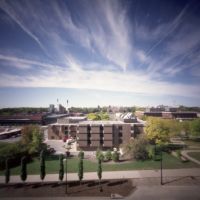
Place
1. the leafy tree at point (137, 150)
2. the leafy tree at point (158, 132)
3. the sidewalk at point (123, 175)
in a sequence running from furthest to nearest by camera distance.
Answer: the leafy tree at point (158, 132)
the leafy tree at point (137, 150)
the sidewalk at point (123, 175)

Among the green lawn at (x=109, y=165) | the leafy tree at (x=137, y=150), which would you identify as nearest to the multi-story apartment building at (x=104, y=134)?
the leafy tree at (x=137, y=150)

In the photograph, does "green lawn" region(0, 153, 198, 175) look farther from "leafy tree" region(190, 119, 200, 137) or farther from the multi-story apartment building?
"leafy tree" region(190, 119, 200, 137)

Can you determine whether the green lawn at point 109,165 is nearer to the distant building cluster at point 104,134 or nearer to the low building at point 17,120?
the distant building cluster at point 104,134

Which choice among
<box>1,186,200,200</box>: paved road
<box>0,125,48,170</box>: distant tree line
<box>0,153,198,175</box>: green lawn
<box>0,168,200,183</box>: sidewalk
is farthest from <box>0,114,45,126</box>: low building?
<box>1,186,200,200</box>: paved road

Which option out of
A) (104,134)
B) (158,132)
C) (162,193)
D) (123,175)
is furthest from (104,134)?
(162,193)

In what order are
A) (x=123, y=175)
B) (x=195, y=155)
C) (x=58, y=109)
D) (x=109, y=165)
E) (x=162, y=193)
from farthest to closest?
1. (x=58, y=109)
2. (x=195, y=155)
3. (x=109, y=165)
4. (x=123, y=175)
5. (x=162, y=193)

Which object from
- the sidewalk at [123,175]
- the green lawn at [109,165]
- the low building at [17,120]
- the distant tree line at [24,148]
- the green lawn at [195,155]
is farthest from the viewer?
the low building at [17,120]

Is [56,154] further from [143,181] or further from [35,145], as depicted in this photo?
[143,181]

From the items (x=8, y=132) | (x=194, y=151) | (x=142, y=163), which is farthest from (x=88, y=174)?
(x=8, y=132)

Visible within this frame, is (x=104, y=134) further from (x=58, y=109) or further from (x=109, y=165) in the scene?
(x=58, y=109)

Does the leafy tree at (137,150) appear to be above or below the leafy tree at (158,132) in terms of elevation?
below

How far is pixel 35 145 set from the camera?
40438 mm

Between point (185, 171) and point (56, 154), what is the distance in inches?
1060

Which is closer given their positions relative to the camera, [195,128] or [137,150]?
[137,150]
